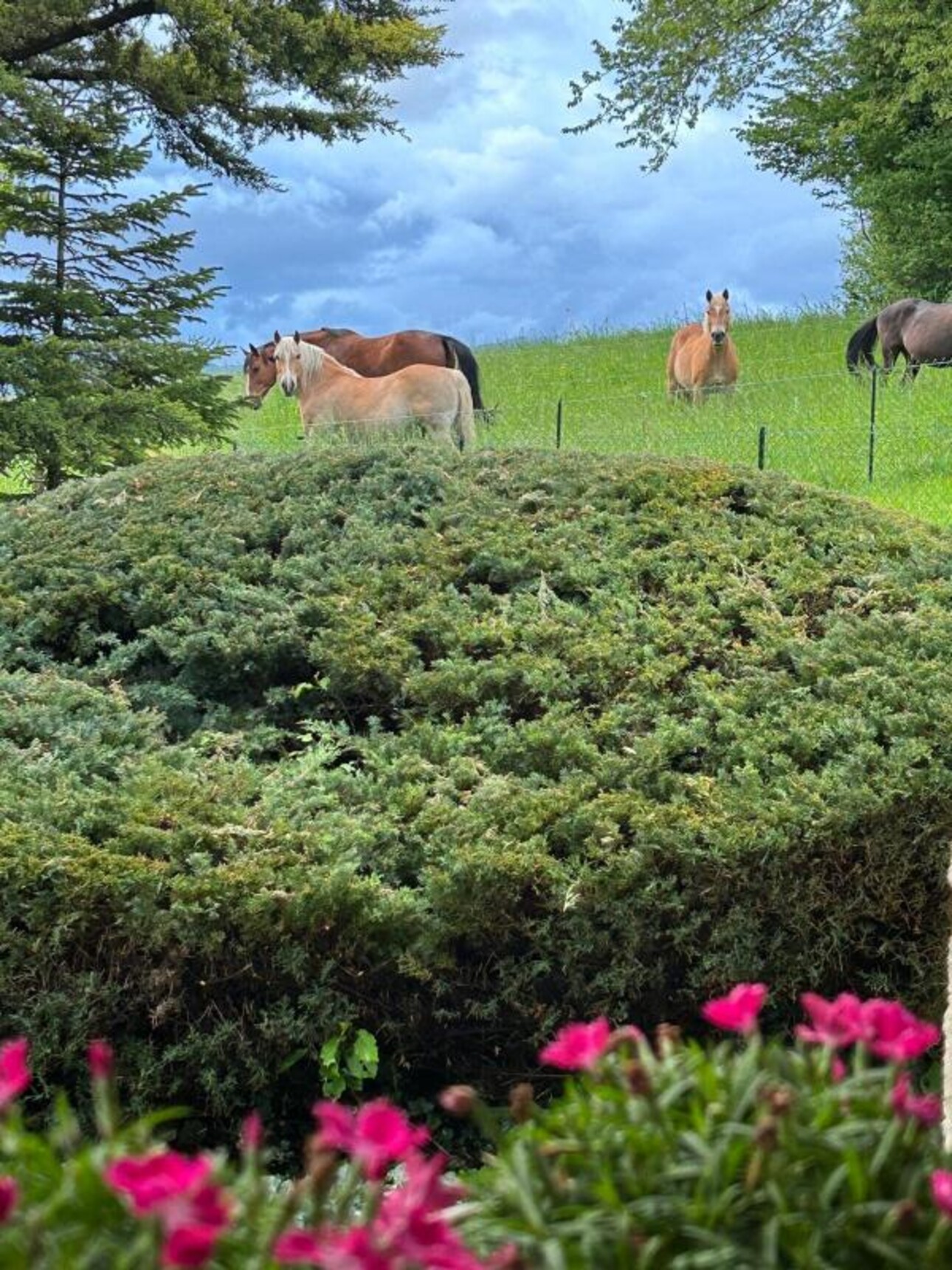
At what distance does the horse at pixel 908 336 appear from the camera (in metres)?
23.9

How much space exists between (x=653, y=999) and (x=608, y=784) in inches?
28.1

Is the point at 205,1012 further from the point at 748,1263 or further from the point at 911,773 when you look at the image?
the point at 748,1263

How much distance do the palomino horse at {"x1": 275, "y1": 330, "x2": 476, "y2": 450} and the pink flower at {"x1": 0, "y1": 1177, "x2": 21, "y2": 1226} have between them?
1379cm

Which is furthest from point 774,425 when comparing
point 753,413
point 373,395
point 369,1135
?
point 369,1135

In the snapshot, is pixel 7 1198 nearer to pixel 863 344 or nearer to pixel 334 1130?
pixel 334 1130

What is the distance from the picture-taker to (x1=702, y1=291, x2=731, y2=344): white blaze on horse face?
22.1 metres

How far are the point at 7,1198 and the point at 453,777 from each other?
11.8 ft

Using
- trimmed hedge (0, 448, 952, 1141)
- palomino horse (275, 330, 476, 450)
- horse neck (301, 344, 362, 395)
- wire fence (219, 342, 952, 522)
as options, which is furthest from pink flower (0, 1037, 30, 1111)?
horse neck (301, 344, 362, 395)

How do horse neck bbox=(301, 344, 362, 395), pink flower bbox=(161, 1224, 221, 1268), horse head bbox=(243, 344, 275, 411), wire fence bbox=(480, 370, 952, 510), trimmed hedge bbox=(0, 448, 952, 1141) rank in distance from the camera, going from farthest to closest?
1. horse head bbox=(243, 344, 275, 411)
2. wire fence bbox=(480, 370, 952, 510)
3. horse neck bbox=(301, 344, 362, 395)
4. trimmed hedge bbox=(0, 448, 952, 1141)
5. pink flower bbox=(161, 1224, 221, 1268)

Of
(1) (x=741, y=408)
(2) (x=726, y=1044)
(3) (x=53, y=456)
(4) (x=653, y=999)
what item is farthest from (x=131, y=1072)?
(1) (x=741, y=408)

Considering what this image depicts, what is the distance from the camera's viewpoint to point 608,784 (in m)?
4.88

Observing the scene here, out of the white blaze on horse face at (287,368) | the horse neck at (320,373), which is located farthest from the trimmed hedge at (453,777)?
the horse neck at (320,373)

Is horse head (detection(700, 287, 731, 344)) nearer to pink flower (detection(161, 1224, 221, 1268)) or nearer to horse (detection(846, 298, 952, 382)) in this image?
horse (detection(846, 298, 952, 382))

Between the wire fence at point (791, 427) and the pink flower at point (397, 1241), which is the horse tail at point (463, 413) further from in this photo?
the pink flower at point (397, 1241)
